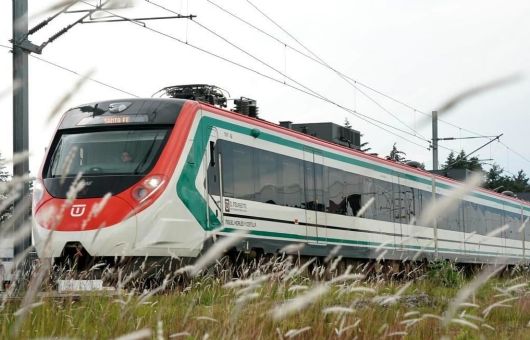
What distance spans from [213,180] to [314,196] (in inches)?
144

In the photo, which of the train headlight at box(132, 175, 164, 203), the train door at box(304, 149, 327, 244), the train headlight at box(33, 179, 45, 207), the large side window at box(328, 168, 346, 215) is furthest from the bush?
the train headlight at box(33, 179, 45, 207)

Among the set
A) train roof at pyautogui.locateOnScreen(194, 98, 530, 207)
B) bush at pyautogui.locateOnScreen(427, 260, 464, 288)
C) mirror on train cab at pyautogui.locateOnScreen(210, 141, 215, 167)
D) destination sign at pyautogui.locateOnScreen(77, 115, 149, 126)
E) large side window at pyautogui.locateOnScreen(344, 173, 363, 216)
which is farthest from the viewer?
large side window at pyautogui.locateOnScreen(344, 173, 363, 216)

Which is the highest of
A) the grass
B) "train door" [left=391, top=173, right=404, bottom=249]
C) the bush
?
"train door" [left=391, top=173, right=404, bottom=249]

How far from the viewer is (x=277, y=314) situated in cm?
224

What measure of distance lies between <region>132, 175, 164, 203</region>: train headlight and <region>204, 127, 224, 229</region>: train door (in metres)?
1.03

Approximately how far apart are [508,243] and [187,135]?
19.4 metres

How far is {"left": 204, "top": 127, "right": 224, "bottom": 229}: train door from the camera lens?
10.9m

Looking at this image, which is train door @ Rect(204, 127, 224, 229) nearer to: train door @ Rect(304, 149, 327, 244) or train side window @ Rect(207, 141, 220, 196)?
train side window @ Rect(207, 141, 220, 196)

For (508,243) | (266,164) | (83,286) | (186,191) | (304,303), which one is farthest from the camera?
(508,243)

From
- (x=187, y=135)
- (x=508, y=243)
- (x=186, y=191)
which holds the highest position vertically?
(x=187, y=135)

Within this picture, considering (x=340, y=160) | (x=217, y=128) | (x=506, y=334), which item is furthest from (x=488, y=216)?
(x=506, y=334)

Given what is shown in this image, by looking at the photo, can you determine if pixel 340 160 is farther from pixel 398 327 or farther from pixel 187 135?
pixel 398 327

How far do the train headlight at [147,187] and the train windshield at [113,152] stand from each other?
184 millimetres

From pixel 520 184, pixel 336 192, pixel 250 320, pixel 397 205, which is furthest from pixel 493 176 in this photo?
pixel 520 184
